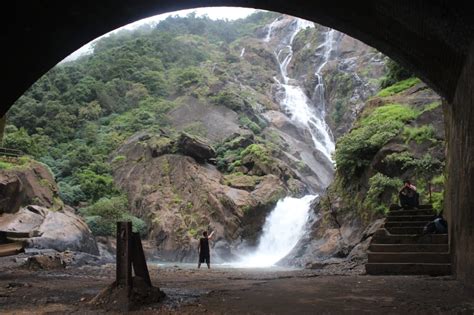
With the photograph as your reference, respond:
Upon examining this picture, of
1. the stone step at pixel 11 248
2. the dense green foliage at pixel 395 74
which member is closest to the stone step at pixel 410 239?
the dense green foliage at pixel 395 74

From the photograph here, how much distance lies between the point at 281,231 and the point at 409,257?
15.9 metres

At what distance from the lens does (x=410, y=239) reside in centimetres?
1165

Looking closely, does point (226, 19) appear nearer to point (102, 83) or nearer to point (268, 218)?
point (102, 83)

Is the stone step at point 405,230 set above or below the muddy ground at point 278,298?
above

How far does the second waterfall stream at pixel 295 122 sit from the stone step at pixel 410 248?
11045 millimetres

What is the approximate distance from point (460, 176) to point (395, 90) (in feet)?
46.7

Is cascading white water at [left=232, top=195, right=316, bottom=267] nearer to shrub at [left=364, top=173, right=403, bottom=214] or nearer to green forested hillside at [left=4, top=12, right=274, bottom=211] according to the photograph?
shrub at [left=364, top=173, right=403, bottom=214]

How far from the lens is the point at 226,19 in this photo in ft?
291

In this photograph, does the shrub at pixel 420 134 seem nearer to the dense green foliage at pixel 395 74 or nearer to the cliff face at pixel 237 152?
the dense green foliage at pixel 395 74

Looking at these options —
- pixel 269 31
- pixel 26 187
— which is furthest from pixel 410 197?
pixel 269 31

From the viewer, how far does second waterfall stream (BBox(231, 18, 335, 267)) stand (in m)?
25.8

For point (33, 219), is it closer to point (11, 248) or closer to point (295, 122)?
point (11, 248)

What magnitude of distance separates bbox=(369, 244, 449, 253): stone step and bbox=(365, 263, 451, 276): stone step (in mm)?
483

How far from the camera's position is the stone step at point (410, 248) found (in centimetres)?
1113
